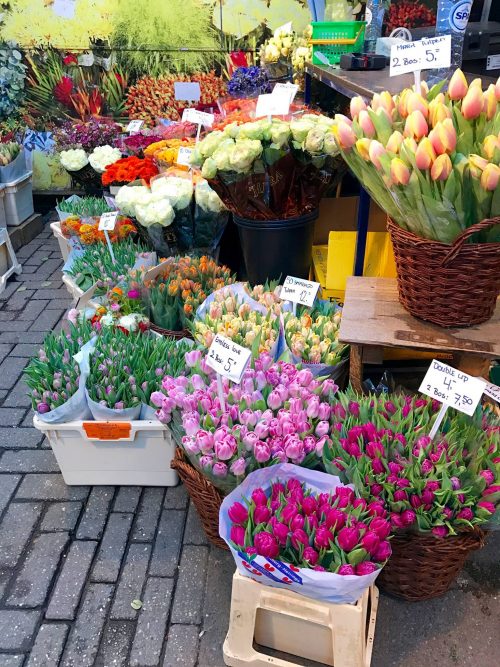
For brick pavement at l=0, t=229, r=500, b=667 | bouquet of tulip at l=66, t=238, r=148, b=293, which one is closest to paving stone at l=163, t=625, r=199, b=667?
brick pavement at l=0, t=229, r=500, b=667

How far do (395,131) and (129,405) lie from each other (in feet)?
4.46

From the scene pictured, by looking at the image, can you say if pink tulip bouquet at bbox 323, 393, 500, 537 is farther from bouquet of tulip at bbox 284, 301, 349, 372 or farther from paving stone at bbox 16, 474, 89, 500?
paving stone at bbox 16, 474, 89, 500

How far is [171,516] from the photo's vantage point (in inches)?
86.4

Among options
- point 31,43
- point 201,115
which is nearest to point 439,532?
point 201,115

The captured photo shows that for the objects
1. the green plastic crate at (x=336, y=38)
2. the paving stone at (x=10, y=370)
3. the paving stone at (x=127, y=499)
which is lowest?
the paving stone at (x=10, y=370)

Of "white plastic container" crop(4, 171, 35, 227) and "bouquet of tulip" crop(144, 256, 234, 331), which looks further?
"white plastic container" crop(4, 171, 35, 227)

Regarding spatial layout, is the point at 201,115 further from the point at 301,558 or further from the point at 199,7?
the point at 301,558

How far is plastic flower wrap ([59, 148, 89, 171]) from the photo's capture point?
14.1 ft

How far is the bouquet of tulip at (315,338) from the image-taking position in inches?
81.4

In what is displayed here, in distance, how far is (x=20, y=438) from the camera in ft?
8.70

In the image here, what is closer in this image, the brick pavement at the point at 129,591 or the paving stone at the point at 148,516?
the brick pavement at the point at 129,591

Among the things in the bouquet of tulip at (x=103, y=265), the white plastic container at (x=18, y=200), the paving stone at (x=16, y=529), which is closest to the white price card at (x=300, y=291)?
the bouquet of tulip at (x=103, y=265)

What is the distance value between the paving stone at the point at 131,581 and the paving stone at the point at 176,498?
20cm

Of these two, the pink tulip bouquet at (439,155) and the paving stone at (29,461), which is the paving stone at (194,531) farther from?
the pink tulip bouquet at (439,155)
